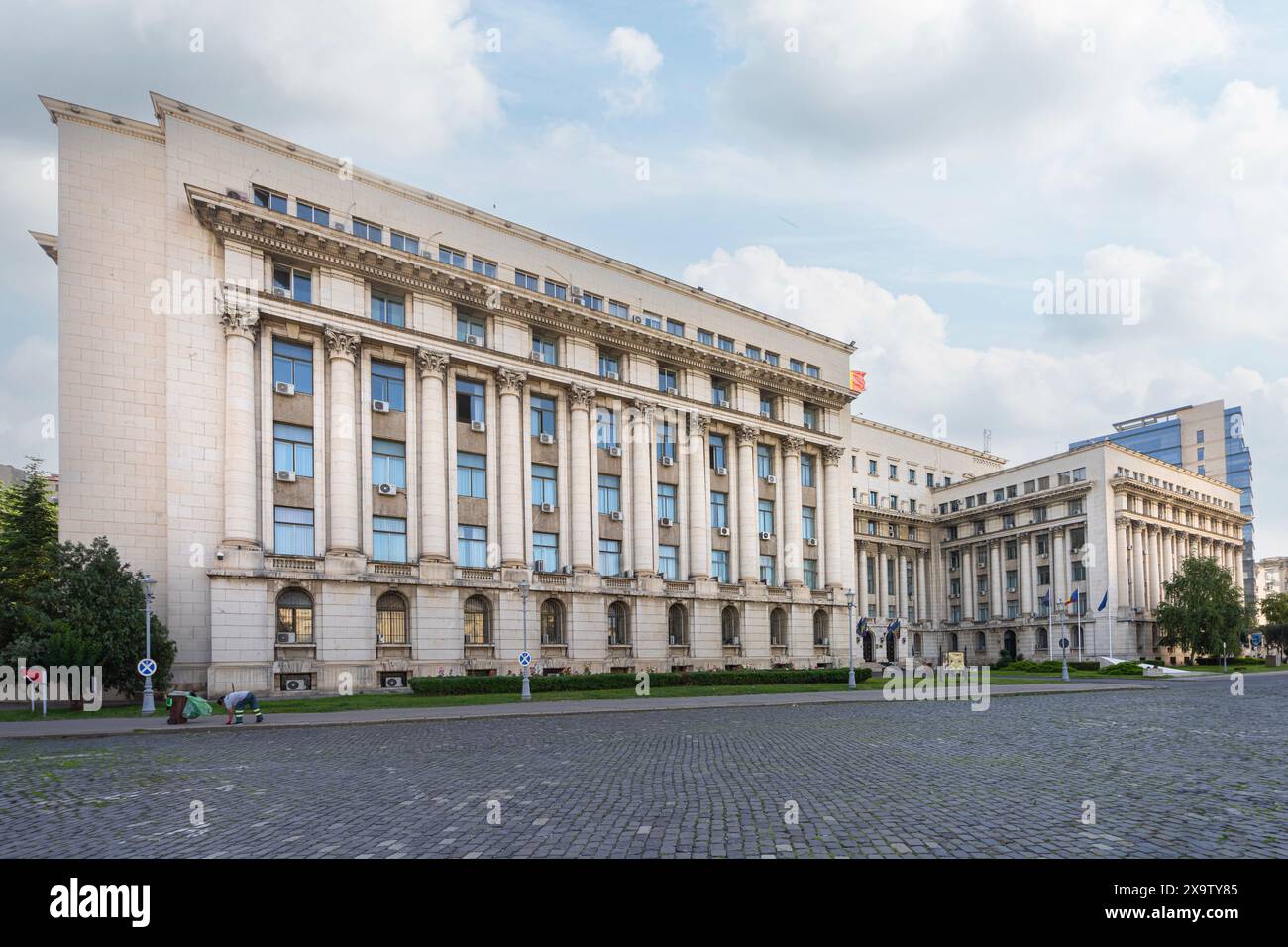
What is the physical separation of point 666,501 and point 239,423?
26.1 metres

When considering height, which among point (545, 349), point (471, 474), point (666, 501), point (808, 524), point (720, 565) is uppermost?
point (545, 349)

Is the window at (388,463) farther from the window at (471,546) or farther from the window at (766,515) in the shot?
the window at (766,515)

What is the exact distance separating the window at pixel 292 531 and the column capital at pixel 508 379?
1240cm

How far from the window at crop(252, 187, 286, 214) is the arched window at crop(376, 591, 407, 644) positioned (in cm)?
1908

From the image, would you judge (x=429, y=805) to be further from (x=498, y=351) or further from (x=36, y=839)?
(x=498, y=351)

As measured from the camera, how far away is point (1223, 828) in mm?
9359

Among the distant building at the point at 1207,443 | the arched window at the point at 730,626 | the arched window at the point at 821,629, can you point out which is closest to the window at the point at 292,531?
the arched window at the point at 730,626

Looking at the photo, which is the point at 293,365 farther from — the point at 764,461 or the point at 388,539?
the point at 764,461

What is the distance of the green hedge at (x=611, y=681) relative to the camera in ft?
122

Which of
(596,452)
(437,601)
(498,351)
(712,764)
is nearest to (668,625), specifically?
(596,452)

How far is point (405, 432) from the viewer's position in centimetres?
4369

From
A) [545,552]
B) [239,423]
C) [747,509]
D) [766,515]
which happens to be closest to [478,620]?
[545,552]

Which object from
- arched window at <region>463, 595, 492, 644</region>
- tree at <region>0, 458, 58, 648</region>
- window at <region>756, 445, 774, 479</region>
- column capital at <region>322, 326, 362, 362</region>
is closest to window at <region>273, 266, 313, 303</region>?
column capital at <region>322, 326, 362, 362</region>
